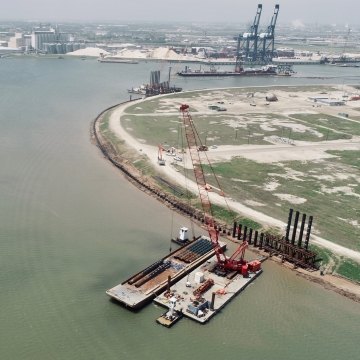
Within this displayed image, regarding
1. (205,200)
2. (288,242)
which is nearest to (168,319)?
(288,242)

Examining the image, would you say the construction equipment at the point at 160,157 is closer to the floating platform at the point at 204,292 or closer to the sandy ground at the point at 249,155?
the sandy ground at the point at 249,155

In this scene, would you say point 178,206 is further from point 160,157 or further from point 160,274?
point 160,157

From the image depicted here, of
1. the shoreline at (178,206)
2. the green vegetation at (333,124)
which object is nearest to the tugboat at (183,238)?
→ the shoreline at (178,206)

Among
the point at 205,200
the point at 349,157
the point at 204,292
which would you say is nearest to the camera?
the point at 204,292

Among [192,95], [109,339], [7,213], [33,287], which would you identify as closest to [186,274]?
[109,339]

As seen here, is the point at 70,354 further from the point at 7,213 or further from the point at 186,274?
the point at 7,213

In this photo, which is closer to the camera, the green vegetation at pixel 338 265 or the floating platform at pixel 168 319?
the floating platform at pixel 168 319
